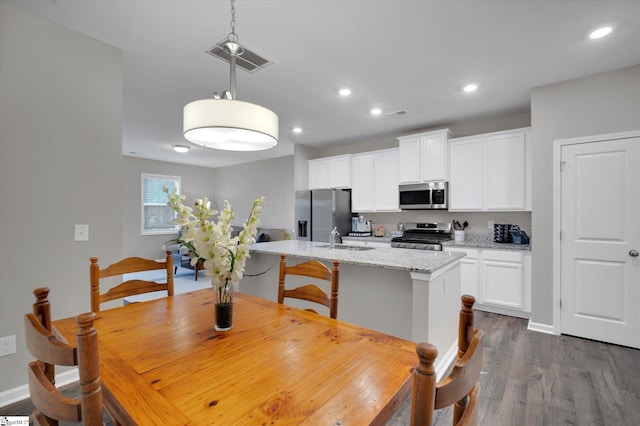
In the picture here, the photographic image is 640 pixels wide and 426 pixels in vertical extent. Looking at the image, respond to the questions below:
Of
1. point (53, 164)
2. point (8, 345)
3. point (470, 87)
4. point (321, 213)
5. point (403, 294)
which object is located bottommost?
point (8, 345)

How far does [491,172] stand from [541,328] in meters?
1.93

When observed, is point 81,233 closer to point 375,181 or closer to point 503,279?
point 375,181

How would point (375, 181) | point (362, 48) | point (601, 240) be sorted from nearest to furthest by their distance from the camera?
1. point (362, 48)
2. point (601, 240)
3. point (375, 181)

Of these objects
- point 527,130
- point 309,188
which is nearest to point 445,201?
point 527,130

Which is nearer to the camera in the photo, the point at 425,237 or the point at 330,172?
the point at 425,237

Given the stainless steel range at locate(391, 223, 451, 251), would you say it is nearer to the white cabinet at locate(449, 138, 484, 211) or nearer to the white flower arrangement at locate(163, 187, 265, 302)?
the white cabinet at locate(449, 138, 484, 211)

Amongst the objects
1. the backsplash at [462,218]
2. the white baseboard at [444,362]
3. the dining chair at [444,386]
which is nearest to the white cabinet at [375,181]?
the backsplash at [462,218]

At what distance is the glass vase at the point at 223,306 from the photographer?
1.25 metres

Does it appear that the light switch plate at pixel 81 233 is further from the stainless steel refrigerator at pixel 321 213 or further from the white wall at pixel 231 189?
the white wall at pixel 231 189

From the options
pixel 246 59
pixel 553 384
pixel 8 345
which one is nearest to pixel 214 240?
pixel 8 345

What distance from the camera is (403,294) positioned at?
2229 mm

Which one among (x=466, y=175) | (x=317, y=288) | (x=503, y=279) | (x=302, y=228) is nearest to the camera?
(x=317, y=288)

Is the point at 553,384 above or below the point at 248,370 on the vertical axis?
below

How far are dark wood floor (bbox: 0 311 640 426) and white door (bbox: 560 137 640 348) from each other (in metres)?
0.25
